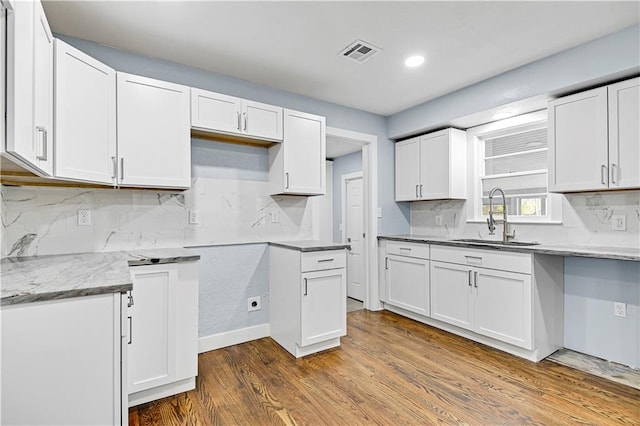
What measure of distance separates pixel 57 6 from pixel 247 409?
271 centimetres

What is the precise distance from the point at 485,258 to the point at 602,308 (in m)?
0.91

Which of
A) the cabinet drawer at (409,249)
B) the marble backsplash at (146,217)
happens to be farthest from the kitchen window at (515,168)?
the marble backsplash at (146,217)

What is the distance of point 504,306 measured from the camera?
271 cm

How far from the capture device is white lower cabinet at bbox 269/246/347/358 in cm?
268

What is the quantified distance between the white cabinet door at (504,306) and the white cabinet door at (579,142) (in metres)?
0.84

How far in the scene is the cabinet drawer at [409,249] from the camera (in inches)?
135

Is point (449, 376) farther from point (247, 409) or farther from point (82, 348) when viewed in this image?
point (82, 348)

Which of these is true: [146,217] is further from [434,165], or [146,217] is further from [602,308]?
[602,308]

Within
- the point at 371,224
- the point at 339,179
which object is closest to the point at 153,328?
the point at 371,224

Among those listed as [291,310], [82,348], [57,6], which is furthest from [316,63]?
[82,348]

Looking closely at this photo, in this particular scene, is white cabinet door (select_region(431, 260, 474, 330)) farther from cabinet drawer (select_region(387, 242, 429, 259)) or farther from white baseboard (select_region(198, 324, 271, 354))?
white baseboard (select_region(198, 324, 271, 354))

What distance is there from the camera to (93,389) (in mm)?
1215

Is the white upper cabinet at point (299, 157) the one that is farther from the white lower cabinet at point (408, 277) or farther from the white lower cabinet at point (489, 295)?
the white lower cabinet at point (489, 295)

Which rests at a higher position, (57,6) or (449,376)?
(57,6)
